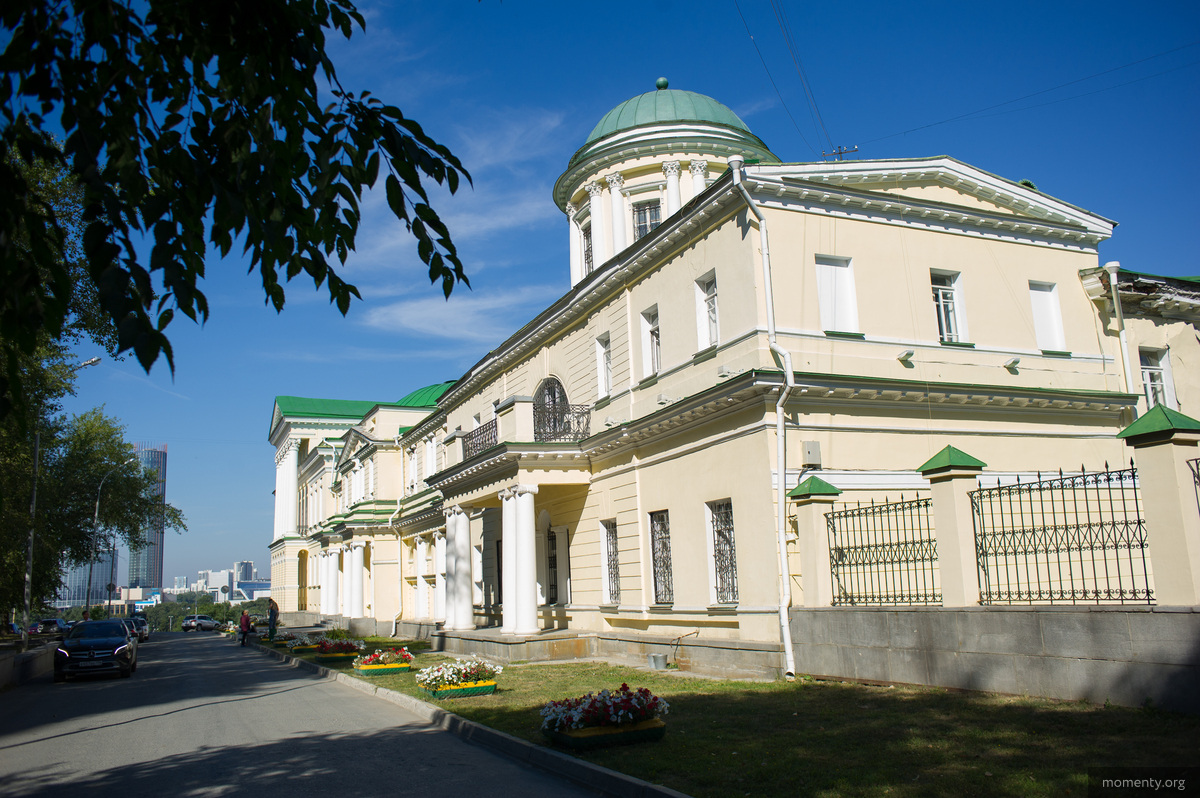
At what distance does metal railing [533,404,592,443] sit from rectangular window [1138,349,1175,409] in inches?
496

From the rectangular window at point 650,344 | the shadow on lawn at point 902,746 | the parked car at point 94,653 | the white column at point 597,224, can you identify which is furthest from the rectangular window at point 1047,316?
the parked car at point 94,653

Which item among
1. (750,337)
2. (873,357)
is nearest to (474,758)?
(750,337)

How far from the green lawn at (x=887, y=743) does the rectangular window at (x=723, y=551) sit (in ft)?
11.2

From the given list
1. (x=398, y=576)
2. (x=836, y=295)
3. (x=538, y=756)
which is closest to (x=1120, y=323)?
(x=836, y=295)

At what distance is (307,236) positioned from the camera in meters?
4.56

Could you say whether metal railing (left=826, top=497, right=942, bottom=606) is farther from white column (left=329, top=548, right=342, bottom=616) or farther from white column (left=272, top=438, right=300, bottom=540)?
white column (left=272, top=438, right=300, bottom=540)

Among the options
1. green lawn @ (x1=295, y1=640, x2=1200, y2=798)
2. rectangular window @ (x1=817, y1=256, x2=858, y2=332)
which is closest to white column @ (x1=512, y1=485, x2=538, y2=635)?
green lawn @ (x1=295, y1=640, x2=1200, y2=798)

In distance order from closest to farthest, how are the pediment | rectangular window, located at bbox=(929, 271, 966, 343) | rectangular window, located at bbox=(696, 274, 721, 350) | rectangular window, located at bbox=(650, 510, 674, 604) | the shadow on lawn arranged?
the shadow on lawn → the pediment → rectangular window, located at bbox=(929, 271, 966, 343) → rectangular window, located at bbox=(696, 274, 721, 350) → rectangular window, located at bbox=(650, 510, 674, 604)

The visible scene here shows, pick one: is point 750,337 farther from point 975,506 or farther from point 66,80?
point 66,80

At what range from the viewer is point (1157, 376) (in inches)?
735

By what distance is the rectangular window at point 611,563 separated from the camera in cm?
1936

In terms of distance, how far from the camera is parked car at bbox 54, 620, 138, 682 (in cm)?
2180

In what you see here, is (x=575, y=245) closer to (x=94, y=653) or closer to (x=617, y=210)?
(x=617, y=210)

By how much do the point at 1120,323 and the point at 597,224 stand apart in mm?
13033
